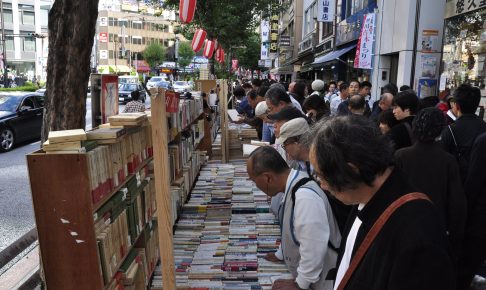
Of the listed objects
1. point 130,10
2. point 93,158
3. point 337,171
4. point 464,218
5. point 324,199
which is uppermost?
point 130,10

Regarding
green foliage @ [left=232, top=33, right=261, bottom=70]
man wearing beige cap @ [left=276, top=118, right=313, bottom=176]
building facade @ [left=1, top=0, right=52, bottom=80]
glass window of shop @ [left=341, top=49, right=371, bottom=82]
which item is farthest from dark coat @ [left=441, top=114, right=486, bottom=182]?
building facade @ [left=1, top=0, right=52, bottom=80]

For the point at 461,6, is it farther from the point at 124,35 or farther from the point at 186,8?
the point at 124,35

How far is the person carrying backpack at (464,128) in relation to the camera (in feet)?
12.7

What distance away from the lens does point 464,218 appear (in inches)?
128

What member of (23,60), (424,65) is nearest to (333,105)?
(424,65)

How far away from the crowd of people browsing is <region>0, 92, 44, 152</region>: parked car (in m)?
9.60

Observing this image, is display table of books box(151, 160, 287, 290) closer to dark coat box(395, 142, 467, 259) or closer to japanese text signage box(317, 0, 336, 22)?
dark coat box(395, 142, 467, 259)

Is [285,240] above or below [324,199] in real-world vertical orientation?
below

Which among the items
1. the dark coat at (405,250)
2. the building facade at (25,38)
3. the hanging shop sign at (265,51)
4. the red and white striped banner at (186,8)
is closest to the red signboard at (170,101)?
the dark coat at (405,250)

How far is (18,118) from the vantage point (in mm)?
12195

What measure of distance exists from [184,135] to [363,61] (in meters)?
8.46

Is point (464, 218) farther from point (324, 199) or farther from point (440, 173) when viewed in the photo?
point (324, 199)

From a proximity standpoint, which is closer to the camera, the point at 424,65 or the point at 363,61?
the point at 424,65

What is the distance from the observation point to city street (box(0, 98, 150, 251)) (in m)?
5.80
